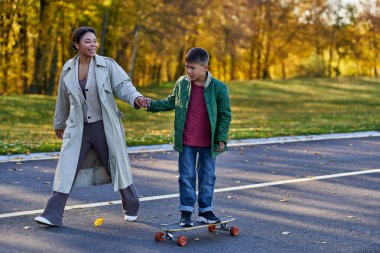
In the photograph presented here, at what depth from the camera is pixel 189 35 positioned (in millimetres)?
58750

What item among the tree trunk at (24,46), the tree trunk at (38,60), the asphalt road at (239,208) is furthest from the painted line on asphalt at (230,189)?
the tree trunk at (24,46)

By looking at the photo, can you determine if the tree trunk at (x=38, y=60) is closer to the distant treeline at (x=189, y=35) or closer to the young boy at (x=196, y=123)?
the distant treeline at (x=189, y=35)

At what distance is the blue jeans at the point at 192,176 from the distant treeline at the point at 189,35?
2922 cm

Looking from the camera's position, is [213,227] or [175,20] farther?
[175,20]

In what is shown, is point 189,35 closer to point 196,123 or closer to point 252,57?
point 252,57

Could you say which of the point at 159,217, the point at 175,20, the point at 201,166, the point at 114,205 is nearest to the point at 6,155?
the point at 114,205

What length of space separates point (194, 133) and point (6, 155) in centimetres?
645

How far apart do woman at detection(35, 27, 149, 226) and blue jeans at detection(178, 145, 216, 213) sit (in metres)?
0.70

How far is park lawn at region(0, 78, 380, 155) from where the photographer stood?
17478 millimetres

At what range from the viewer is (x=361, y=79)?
185 feet

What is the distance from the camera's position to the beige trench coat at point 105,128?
290 inches

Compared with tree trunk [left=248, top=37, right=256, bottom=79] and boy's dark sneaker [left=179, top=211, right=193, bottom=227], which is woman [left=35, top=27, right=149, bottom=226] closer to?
boy's dark sneaker [left=179, top=211, right=193, bottom=227]

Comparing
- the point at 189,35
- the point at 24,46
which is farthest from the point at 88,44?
the point at 189,35

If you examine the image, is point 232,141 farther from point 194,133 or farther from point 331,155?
point 194,133
